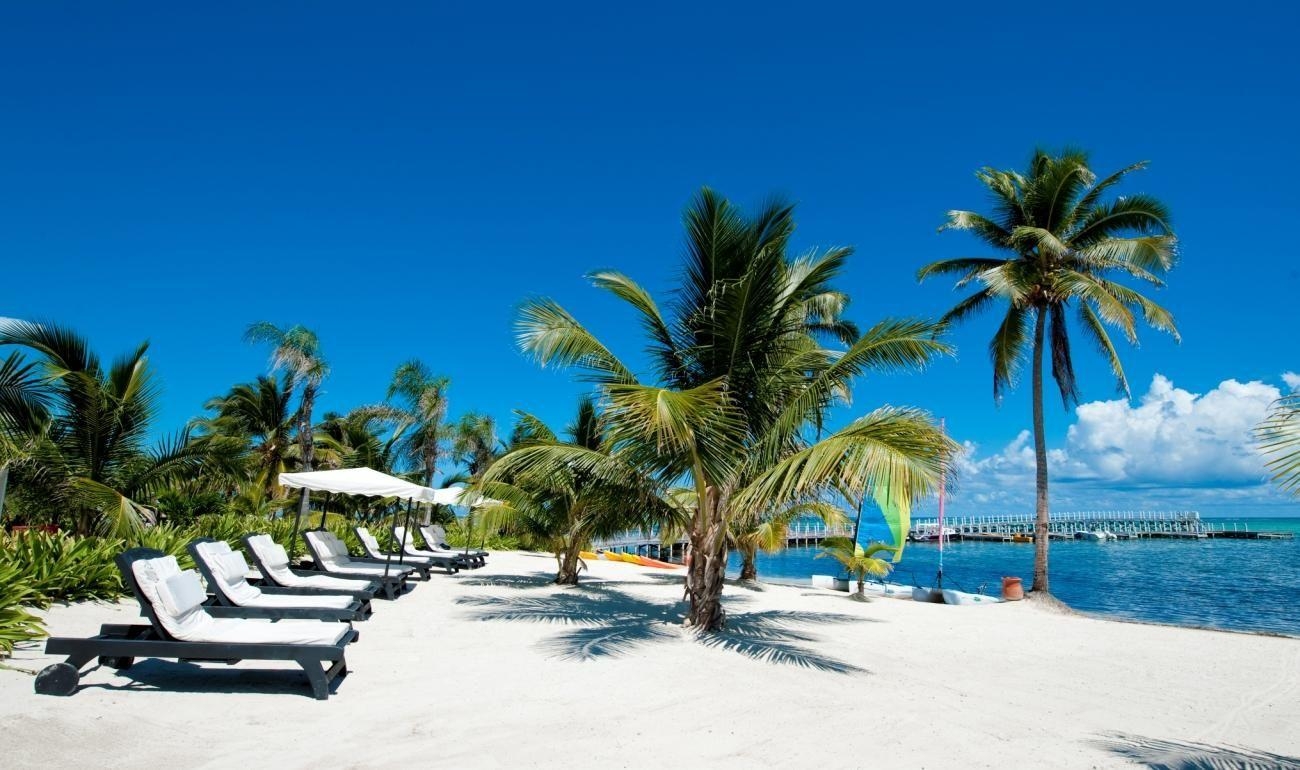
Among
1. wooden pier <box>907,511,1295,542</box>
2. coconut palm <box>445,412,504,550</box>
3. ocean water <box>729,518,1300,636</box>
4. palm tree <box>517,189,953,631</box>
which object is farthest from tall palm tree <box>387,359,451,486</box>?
wooden pier <box>907,511,1295,542</box>

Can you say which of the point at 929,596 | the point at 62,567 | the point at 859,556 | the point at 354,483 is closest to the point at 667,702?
the point at 62,567

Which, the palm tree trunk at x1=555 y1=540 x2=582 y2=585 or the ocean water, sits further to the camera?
the ocean water

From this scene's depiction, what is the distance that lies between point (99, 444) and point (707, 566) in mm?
9090

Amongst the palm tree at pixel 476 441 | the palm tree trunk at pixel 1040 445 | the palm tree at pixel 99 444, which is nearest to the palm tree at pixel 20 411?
the palm tree at pixel 99 444

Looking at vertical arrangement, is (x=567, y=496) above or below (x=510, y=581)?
above

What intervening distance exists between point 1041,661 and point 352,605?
27.6 feet

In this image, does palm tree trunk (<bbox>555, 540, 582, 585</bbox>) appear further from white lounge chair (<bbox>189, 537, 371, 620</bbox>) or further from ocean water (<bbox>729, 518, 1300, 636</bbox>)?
ocean water (<bbox>729, 518, 1300, 636</bbox>)

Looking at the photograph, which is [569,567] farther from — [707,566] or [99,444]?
[99,444]

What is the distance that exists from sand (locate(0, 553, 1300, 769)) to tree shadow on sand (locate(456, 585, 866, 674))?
6 cm

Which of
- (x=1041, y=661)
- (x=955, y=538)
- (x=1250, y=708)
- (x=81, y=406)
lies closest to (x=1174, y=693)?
(x=1250, y=708)

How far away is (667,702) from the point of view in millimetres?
5781

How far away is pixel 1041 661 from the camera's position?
8523 millimetres

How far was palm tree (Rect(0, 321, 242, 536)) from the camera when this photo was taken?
969 centimetres

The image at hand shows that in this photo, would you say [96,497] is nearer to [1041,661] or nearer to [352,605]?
[352,605]
